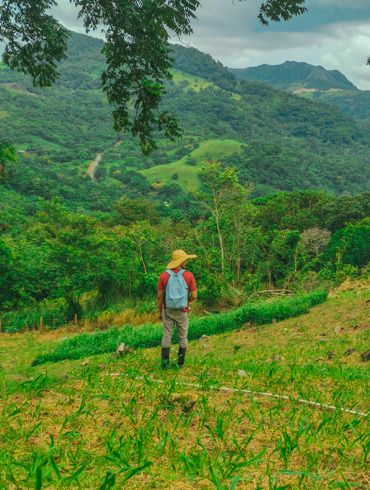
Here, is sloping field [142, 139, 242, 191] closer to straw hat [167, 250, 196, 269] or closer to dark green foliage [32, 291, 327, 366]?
dark green foliage [32, 291, 327, 366]

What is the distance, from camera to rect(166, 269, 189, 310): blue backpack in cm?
498

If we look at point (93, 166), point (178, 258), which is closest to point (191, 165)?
point (93, 166)

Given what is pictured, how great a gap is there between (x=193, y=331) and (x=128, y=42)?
19.2 feet

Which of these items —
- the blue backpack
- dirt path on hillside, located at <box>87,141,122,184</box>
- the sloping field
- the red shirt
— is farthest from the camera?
dirt path on hillside, located at <box>87,141,122,184</box>

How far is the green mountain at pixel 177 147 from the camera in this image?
98.9 meters

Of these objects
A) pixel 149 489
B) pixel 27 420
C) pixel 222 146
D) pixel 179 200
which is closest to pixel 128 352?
pixel 27 420

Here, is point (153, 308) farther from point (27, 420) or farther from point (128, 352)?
point (27, 420)

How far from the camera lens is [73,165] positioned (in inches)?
4651

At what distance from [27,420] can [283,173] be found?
114747 mm

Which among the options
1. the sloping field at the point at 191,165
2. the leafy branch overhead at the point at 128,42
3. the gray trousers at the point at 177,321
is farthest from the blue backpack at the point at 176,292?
the sloping field at the point at 191,165

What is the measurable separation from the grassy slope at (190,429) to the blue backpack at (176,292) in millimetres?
741

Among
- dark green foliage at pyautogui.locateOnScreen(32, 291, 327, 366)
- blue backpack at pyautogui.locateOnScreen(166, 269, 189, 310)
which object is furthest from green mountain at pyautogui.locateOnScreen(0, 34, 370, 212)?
blue backpack at pyautogui.locateOnScreen(166, 269, 189, 310)

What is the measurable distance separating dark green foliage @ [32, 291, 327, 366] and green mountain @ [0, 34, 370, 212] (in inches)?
2522

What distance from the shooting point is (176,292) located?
16.4ft
